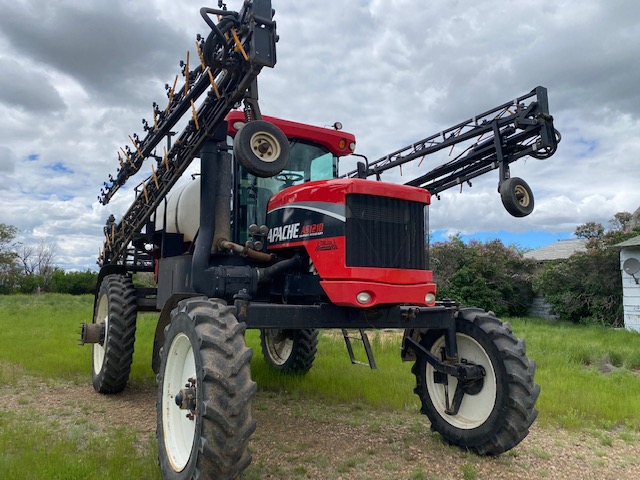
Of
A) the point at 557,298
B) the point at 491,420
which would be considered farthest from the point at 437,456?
the point at 557,298

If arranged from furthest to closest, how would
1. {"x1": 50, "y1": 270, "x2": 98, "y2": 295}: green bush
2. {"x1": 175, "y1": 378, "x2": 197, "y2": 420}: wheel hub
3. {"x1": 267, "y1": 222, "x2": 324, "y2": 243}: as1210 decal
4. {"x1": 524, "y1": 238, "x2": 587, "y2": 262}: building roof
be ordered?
{"x1": 50, "y1": 270, "x2": 98, "y2": 295}: green bush < {"x1": 524, "y1": 238, "x2": 587, "y2": 262}: building roof < {"x1": 267, "y1": 222, "x2": 324, "y2": 243}: as1210 decal < {"x1": 175, "y1": 378, "x2": 197, "y2": 420}: wheel hub

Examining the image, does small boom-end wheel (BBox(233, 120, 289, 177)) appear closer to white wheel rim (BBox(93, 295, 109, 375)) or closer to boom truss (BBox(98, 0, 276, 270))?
boom truss (BBox(98, 0, 276, 270))

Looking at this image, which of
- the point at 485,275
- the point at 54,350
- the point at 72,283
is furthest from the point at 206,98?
the point at 72,283

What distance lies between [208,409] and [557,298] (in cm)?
1906

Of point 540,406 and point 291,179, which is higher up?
point 291,179

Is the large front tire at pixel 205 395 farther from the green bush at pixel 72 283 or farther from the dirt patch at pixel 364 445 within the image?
the green bush at pixel 72 283

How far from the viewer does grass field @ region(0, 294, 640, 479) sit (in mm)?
4367

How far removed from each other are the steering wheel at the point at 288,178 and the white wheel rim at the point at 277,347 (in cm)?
339

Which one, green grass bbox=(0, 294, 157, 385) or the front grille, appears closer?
the front grille

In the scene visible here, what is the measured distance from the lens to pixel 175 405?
4191mm

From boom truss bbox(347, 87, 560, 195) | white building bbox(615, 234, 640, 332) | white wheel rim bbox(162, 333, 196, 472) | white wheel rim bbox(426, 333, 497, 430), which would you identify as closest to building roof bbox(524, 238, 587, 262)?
white building bbox(615, 234, 640, 332)

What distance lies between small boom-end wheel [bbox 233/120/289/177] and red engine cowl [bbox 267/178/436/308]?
49cm

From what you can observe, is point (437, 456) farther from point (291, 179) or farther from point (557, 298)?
point (557, 298)

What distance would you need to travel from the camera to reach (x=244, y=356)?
11.6 ft
